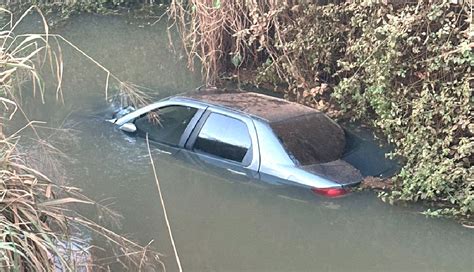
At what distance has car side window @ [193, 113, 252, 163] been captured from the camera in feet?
21.3

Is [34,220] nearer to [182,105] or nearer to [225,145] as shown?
[225,145]

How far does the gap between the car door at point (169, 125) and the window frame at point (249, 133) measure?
3.0 inches

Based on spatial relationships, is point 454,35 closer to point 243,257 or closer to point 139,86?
point 243,257

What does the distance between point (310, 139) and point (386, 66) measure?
1692mm

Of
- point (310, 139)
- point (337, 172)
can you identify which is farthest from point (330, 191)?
point (310, 139)

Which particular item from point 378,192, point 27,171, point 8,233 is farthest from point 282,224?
point 8,233

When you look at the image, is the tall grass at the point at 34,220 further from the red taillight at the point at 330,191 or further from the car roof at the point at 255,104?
the car roof at the point at 255,104

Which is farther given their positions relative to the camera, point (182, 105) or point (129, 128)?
point (129, 128)

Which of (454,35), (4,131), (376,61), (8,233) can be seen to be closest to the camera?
(8,233)

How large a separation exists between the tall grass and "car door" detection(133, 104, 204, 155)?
1.97 meters

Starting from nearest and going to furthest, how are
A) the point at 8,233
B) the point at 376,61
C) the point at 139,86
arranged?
the point at 8,233
the point at 376,61
the point at 139,86

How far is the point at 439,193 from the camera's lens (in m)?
Answer: 6.36

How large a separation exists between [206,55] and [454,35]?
456 cm

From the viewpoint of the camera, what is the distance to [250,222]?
19.8ft
